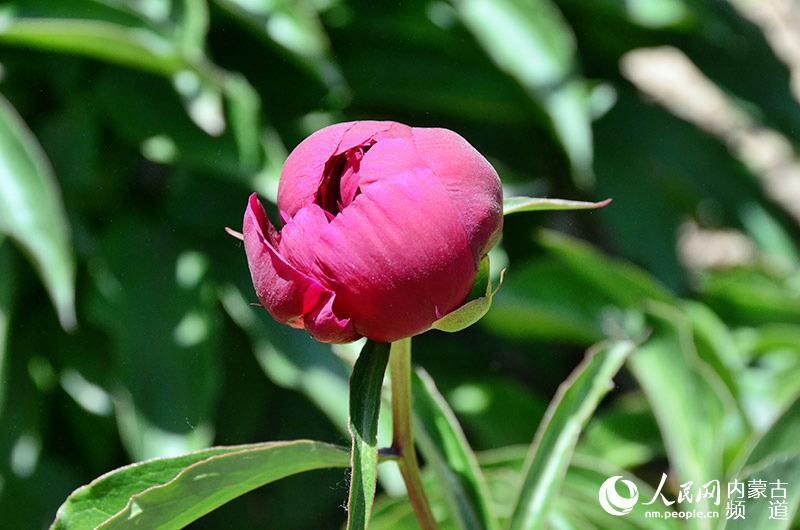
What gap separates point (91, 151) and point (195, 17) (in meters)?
0.18

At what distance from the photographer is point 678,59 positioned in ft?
6.61

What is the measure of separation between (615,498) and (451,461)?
0.24 m

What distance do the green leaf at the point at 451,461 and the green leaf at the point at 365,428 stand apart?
5.9 inches

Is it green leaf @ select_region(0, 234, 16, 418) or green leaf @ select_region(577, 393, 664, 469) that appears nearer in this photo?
green leaf @ select_region(0, 234, 16, 418)

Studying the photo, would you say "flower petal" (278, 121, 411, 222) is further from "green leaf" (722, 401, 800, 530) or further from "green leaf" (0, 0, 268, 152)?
"green leaf" (0, 0, 268, 152)

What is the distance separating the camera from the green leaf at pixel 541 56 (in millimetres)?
1110

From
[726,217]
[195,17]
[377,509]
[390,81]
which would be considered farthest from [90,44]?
[726,217]

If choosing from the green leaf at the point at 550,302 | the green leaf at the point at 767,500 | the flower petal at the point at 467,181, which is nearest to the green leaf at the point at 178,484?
the flower petal at the point at 467,181

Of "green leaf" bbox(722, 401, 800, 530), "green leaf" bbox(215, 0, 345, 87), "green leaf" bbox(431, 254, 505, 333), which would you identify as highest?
"green leaf" bbox(431, 254, 505, 333)

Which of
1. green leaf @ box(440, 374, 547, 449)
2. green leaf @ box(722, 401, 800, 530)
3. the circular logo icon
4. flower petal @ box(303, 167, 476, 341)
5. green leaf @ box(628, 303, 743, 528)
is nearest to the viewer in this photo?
flower petal @ box(303, 167, 476, 341)

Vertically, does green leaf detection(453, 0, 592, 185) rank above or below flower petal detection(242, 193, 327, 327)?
below

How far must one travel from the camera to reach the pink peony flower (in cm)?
43

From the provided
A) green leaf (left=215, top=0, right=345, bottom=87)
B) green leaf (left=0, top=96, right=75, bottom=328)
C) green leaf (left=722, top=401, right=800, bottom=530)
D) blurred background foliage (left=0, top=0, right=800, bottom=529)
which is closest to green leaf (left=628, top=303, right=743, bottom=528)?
blurred background foliage (left=0, top=0, right=800, bottom=529)

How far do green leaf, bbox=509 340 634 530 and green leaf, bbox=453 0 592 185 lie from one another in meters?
0.50
